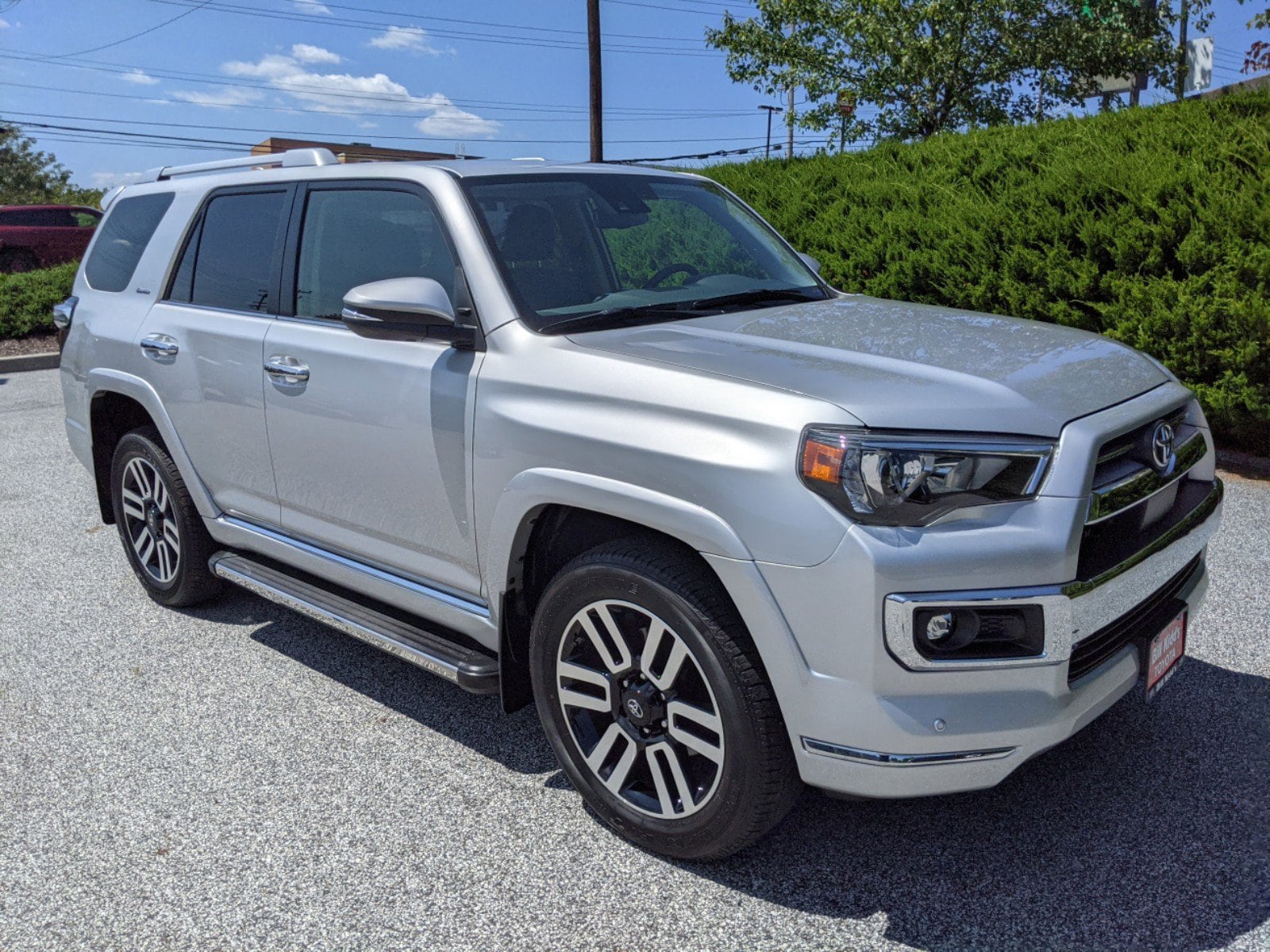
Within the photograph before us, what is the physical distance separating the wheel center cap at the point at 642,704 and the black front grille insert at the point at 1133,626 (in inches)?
40.3

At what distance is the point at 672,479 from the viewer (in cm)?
264

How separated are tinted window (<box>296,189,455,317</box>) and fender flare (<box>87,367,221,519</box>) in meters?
1.06

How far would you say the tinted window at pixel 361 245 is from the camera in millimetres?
3533

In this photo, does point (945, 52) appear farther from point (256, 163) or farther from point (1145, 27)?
point (256, 163)

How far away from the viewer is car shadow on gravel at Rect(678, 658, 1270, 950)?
263cm

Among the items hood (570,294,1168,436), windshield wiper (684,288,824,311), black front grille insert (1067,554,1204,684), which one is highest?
windshield wiper (684,288,824,311)

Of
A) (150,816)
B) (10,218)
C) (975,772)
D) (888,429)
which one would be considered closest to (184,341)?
(150,816)

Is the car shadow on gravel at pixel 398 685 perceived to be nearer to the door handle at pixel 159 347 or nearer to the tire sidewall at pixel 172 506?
the tire sidewall at pixel 172 506

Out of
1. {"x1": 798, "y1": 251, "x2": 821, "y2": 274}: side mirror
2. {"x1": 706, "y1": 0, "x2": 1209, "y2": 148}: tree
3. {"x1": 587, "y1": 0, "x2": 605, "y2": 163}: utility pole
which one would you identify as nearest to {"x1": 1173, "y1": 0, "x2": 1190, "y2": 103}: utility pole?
{"x1": 706, "y1": 0, "x2": 1209, "y2": 148}: tree

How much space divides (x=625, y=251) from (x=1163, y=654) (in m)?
2.12

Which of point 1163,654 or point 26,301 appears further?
point 26,301

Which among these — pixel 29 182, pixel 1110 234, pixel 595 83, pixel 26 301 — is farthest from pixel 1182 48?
pixel 29 182

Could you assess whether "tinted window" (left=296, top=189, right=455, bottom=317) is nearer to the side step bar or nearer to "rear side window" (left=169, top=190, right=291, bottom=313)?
"rear side window" (left=169, top=190, right=291, bottom=313)

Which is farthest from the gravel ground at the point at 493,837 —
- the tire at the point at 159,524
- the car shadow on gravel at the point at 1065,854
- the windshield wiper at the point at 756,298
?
the windshield wiper at the point at 756,298
